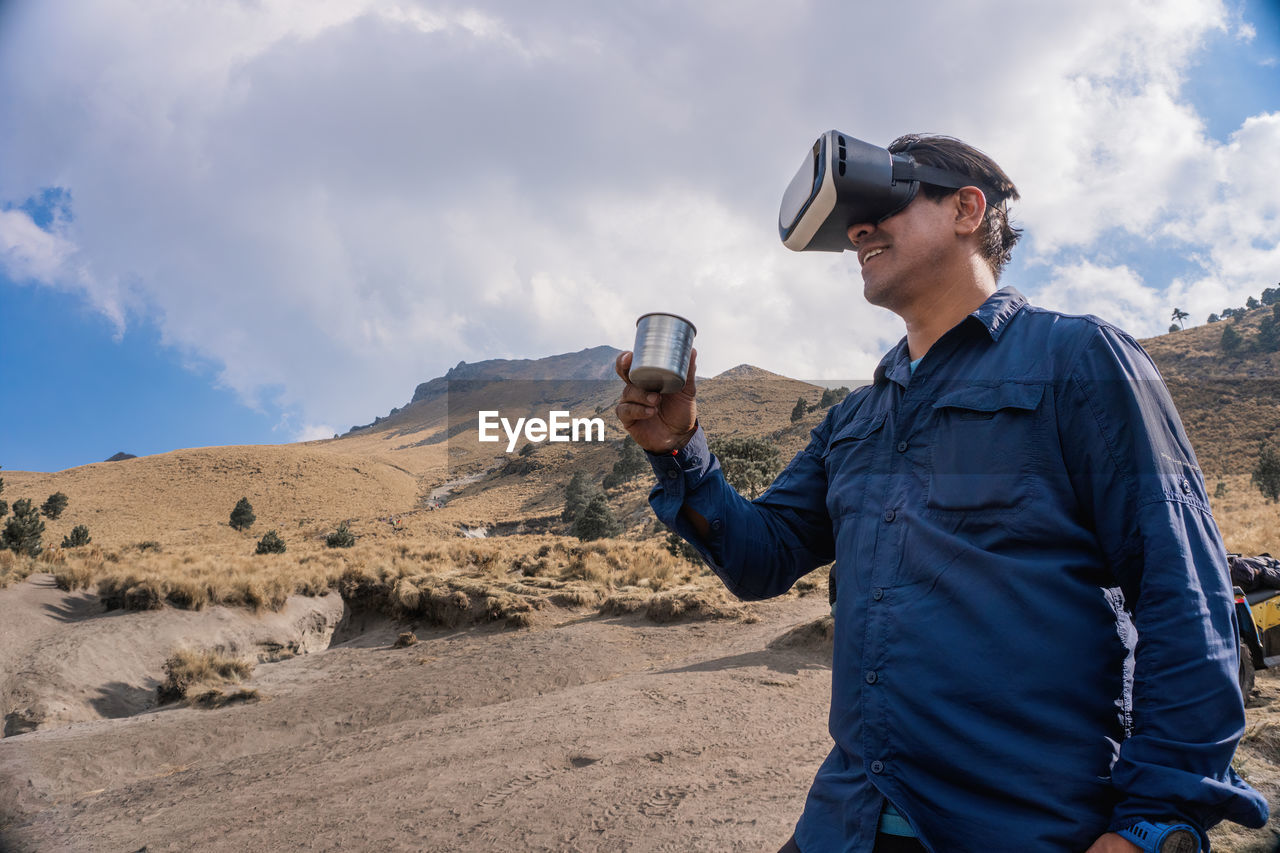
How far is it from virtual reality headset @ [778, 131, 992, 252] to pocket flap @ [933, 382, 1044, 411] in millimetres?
561

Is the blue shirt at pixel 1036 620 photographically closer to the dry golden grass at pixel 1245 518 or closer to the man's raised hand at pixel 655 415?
the man's raised hand at pixel 655 415

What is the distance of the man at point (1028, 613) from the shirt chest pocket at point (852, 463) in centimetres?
1

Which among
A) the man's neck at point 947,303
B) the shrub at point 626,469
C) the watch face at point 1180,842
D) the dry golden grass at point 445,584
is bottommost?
the dry golden grass at point 445,584

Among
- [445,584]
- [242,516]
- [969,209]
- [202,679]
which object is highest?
[242,516]

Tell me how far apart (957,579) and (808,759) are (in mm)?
4734

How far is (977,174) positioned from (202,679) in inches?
539

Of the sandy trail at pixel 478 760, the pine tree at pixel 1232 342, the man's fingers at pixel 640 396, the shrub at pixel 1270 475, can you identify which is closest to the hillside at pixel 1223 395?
the pine tree at pixel 1232 342

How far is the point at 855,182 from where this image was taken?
68.5 inches

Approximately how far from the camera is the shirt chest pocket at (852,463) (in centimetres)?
168

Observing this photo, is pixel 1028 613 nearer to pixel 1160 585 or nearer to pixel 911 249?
pixel 1160 585

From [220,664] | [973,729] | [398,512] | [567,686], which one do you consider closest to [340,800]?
[567,686]

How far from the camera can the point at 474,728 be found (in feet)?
23.0

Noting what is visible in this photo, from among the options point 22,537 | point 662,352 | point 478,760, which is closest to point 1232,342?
point 478,760

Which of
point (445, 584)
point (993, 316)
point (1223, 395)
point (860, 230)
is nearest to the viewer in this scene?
point (993, 316)
